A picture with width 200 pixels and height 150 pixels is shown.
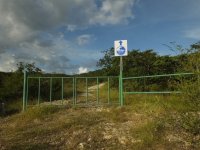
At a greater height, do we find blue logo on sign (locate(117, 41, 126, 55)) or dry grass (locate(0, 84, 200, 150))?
blue logo on sign (locate(117, 41, 126, 55))

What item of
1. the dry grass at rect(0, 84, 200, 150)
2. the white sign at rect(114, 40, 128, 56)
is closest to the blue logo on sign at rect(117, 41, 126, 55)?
the white sign at rect(114, 40, 128, 56)

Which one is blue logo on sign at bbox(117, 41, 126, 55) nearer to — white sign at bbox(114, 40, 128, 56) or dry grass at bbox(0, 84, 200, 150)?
white sign at bbox(114, 40, 128, 56)

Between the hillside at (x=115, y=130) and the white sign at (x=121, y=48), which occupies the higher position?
the white sign at (x=121, y=48)

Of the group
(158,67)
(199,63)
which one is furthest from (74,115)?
(158,67)

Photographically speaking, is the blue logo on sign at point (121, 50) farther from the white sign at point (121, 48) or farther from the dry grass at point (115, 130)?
Result: the dry grass at point (115, 130)

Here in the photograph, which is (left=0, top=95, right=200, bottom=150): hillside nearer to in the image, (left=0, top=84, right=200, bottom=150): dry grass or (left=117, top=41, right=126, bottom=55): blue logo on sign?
(left=0, top=84, right=200, bottom=150): dry grass

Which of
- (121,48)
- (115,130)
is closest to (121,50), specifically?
(121,48)

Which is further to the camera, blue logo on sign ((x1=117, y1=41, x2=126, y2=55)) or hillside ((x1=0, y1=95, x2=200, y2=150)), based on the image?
blue logo on sign ((x1=117, y1=41, x2=126, y2=55))

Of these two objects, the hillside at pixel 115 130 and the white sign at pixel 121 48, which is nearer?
the hillside at pixel 115 130

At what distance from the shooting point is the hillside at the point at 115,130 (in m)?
7.04

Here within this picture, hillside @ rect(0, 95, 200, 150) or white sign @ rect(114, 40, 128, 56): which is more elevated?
white sign @ rect(114, 40, 128, 56)

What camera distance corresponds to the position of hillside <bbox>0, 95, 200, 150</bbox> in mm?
7044

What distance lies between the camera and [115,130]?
839cm

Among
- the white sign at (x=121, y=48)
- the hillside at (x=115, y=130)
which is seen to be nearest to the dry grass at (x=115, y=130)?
the hillside at (x=115, y=130)
